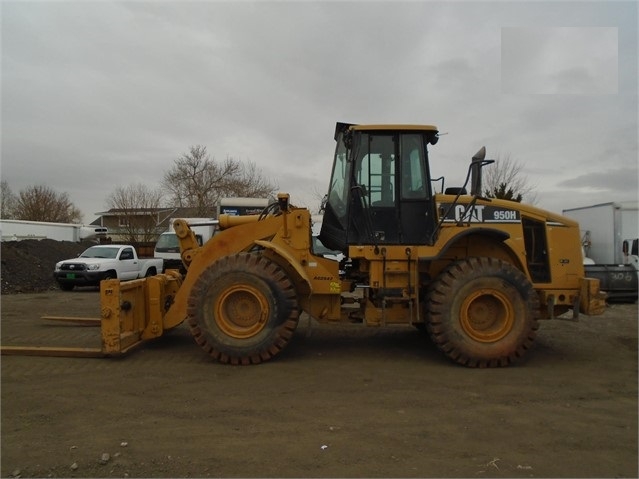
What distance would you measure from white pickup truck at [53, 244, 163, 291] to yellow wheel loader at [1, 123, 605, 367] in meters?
10.4

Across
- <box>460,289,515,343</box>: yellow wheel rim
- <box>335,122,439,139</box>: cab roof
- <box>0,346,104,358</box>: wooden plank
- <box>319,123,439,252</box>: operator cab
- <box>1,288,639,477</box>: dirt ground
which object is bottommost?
<box>1,288,639,477</box>: dirt ground

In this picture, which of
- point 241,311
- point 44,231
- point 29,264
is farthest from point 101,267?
point 44,231

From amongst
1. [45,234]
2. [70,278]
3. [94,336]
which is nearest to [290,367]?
[94,336]

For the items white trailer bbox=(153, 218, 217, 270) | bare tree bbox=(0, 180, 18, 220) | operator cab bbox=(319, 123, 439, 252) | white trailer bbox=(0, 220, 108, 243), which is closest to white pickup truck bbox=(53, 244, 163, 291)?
white trailer bbox=(153, 218, 217, 270)

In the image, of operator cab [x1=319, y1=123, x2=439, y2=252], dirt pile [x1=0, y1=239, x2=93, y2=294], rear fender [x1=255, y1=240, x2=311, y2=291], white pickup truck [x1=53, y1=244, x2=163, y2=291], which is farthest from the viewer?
dirt pile [x1=0, y1=239, x2=93, y2=294]

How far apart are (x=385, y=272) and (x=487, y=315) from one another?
142cm

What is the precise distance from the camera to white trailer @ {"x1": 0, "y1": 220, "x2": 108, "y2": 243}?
28094 mm

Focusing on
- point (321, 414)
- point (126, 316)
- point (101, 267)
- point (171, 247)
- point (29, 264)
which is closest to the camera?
point (321, 414)

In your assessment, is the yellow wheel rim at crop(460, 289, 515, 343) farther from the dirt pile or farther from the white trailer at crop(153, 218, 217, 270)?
the dirt pile

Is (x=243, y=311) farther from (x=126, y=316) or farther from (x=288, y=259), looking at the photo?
(x=126, y=316)

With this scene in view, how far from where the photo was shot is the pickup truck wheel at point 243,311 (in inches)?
244

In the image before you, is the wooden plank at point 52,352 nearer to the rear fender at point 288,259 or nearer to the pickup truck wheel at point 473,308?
the rear fender at point 288,259

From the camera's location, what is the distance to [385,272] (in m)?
6.38

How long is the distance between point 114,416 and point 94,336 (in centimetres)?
353
